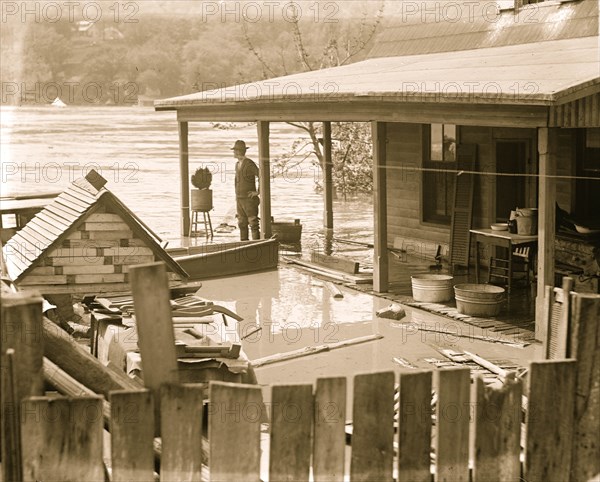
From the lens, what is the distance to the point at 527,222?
15.2 meters

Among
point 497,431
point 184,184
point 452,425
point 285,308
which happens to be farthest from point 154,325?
point 184,184

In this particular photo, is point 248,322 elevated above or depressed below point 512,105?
below

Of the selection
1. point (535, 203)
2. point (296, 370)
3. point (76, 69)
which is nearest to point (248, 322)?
point (296, 370)

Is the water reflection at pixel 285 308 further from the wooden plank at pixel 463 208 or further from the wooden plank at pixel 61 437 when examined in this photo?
the wooden plank at pixel 61 437

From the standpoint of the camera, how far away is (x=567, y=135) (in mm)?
16234

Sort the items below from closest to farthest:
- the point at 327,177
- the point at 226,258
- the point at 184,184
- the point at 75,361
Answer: the point at 75,361, the point at 226,258, the point at 327,177, the point at 184,184

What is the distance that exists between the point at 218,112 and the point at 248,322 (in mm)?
7351

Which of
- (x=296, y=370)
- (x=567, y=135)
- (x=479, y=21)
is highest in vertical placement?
(x=479, y=21)

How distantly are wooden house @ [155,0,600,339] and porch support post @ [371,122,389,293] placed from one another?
0.02 meters

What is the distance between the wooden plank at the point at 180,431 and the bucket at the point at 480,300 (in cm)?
1040

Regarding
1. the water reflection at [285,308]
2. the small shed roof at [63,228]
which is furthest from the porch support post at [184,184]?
the small shed roof at [63,228]

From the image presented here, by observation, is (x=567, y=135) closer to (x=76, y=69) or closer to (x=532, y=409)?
(x=532, y=409)

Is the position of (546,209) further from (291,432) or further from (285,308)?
(291,432)

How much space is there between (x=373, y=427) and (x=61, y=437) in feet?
3.78
